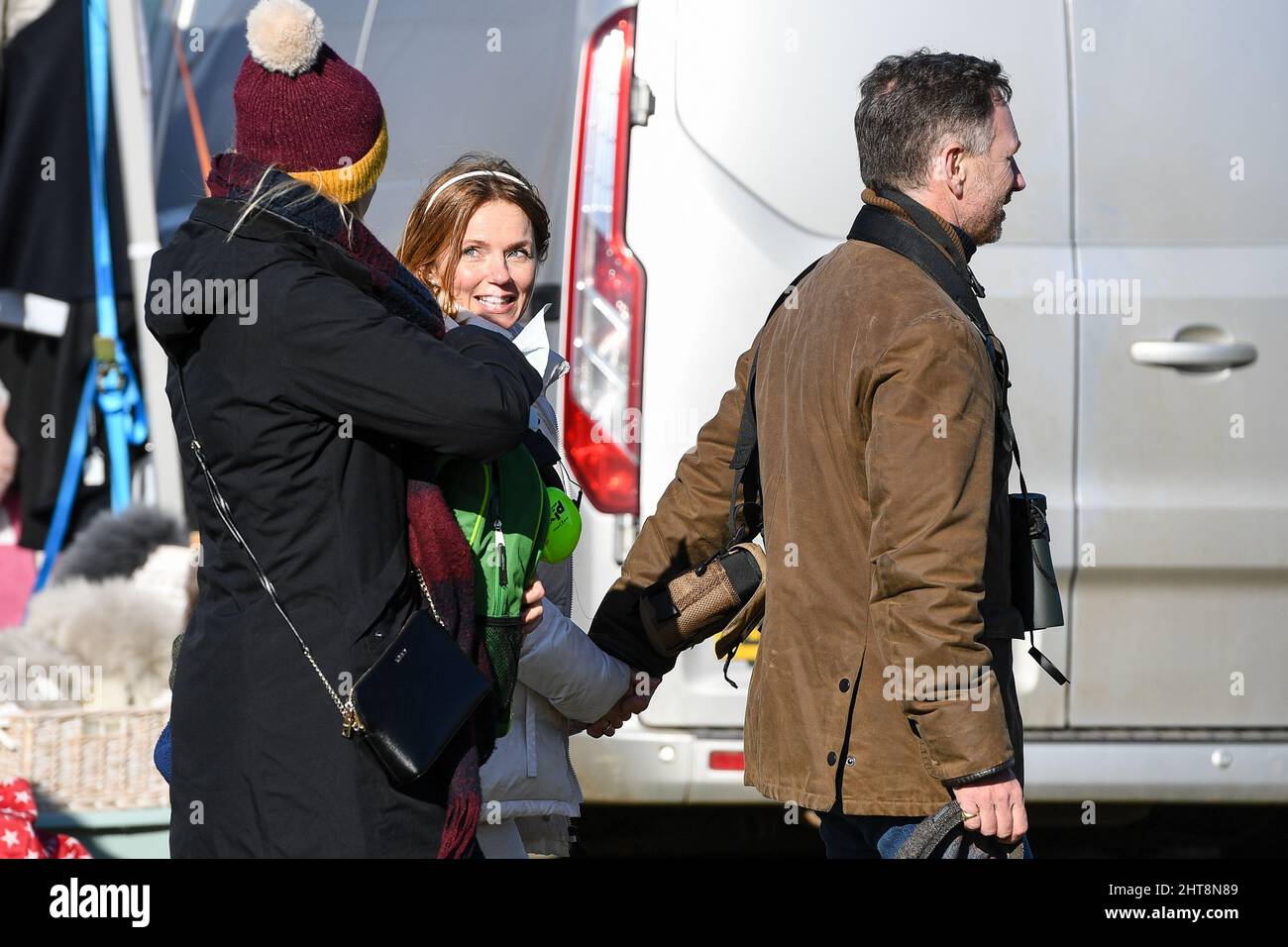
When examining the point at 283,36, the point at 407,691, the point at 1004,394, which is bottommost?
the point at 407,691

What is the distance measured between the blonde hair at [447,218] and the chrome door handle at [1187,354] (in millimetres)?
1538

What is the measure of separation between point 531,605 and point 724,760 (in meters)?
1.52

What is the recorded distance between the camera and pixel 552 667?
2.62m

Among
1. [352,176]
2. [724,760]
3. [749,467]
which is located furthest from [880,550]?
[724,760]

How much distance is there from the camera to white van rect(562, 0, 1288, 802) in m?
3.58

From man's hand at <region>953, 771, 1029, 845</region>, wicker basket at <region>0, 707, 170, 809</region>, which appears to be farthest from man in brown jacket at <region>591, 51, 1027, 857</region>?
wicker basket at <region>0, 707, 170, 809</region>

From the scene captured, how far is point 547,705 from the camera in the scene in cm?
274

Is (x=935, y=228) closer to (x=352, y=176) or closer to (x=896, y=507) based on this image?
(x=896, y=507)

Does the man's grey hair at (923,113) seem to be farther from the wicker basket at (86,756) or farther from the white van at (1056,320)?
the wicker basket at (86,756)

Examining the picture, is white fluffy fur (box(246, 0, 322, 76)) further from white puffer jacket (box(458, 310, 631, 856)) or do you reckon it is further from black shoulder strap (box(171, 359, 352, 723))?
white puffer jacket (box(458, 310, 631, 856))

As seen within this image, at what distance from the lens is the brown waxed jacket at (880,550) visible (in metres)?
2.13

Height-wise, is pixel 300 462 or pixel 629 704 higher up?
pixel 300 462
